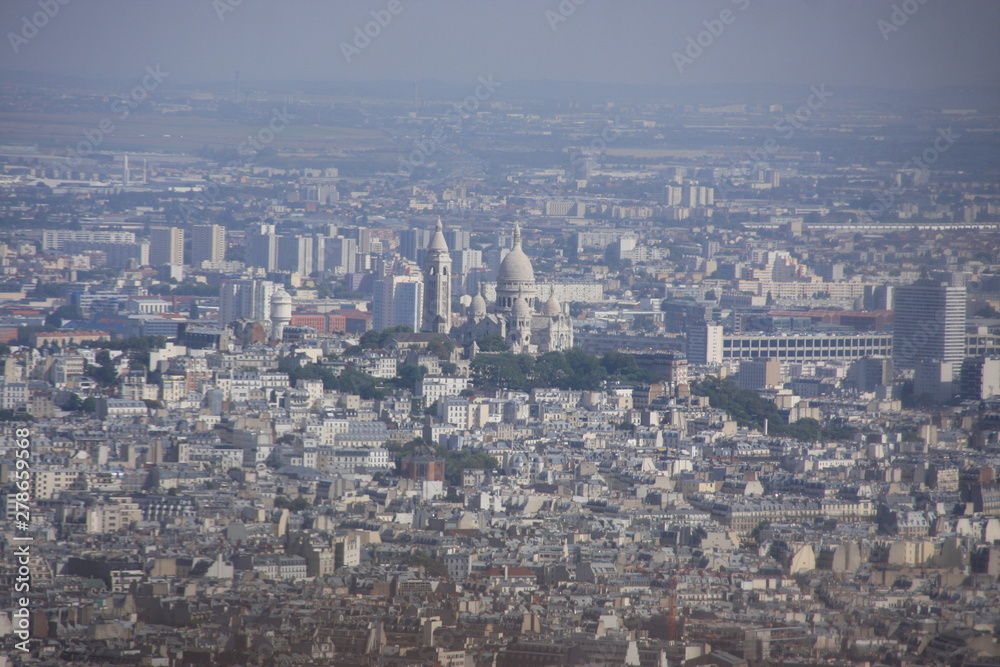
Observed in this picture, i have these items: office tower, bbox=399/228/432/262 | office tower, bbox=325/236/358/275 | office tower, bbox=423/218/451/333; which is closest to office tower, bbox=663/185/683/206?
office tower, bbox=399/228/432/262

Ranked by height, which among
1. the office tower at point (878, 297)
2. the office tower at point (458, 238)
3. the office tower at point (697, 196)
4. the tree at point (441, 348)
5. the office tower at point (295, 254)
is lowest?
the tree at point (441, 348)

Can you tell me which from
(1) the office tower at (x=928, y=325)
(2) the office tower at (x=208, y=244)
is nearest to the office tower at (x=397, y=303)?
(1) the office tower at (x=928, y=325)

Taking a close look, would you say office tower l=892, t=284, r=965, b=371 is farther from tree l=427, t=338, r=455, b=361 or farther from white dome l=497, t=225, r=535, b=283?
tree l=427, t=338, r=455, b=361

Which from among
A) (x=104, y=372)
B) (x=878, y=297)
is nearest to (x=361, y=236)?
(x=878, y=297)

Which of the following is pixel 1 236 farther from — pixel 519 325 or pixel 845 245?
pixel 519 325

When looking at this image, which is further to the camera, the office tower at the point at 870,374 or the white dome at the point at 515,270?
the white dome at the point at 515,270

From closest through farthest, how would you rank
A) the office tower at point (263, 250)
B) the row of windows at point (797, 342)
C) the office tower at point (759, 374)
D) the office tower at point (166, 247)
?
the office tower at point (759, 374), the row of windows at point (797, 342), the office tower at point (166, 247), the office tower at point (263, 250)

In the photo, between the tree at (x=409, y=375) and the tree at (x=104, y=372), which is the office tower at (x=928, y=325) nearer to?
the tree at (x=409, y=375)
